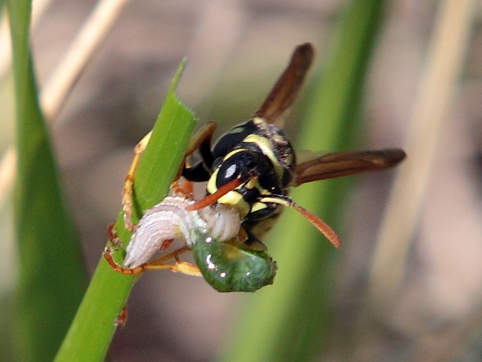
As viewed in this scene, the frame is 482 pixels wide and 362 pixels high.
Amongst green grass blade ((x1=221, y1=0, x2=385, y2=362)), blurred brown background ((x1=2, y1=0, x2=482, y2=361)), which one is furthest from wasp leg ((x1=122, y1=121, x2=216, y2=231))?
blurred brown background ((x1=2, y1=0, x2=482, y2=361))

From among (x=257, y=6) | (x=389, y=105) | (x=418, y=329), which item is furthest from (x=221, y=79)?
(x=418, y=329)

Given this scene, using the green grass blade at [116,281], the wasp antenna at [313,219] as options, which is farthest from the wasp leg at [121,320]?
the wasp antenna at [313,219]

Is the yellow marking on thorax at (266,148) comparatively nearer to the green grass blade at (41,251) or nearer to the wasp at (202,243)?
the wasp at (202,243)

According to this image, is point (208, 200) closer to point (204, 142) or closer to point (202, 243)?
point (202, 243)

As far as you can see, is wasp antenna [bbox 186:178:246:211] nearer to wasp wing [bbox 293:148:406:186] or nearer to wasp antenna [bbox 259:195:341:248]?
wasp antenna [bbox 259:195:341:248]

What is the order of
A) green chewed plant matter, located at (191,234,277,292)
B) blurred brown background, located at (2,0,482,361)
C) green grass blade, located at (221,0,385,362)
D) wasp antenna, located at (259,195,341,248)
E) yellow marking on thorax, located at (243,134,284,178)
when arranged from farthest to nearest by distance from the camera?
blurred brown background, located at (2,0,482,361), green grass blade, located at (221,0,385,362), yellow marking on thorax, located at (243,134,284,178), wasp antenna, located at (259,195,341,248), green chewed plant matter, located at (191,234,277,292)

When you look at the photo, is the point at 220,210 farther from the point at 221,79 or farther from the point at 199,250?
the point at 221,79
